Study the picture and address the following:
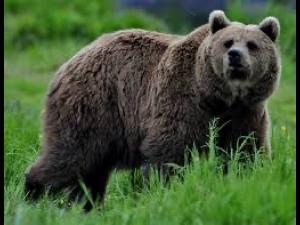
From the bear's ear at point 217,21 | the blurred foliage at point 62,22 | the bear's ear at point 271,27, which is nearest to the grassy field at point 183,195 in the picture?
the bear's ear at point 271,27

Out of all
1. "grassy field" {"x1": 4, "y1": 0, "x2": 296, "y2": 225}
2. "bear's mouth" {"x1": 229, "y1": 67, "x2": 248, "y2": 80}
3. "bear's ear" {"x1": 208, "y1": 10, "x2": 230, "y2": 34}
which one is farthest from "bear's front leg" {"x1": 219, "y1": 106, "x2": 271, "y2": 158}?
"bear's ear" {"x1": 208, "y1": 10, "x2": 230, "y2": 34}

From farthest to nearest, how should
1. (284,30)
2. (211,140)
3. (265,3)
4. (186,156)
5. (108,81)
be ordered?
(265,3) < (284,30) < (108,81) < (186,156) < (211,140)

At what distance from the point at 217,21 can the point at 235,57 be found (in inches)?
17.9

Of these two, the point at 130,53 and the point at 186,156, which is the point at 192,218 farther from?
the point at 130,53

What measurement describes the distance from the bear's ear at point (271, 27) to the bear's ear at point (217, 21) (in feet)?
0.91

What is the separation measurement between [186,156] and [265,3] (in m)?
9.13

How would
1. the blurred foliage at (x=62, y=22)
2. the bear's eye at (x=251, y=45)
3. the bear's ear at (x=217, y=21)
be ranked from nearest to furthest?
1. the bear's eye at (x=251, y=45)
2. the bear's ear at (x=217, y=21)
3. the blurred foliage at (x=62, y=22)

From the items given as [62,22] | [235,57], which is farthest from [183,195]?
[62,22]

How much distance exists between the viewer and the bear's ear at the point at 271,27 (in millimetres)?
6996

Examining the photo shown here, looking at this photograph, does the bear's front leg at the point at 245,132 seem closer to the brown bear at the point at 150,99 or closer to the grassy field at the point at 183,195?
the brown bear at the point at 150,99

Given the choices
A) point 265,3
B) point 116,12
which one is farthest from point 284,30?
point 116,12

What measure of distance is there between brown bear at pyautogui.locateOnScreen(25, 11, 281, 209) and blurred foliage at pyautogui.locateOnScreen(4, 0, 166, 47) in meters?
8.66

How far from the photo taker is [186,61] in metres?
7.21

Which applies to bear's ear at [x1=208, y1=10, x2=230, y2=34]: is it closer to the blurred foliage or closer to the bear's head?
the bear's head
